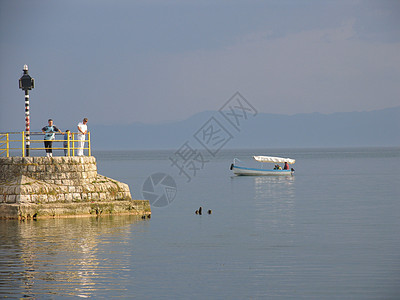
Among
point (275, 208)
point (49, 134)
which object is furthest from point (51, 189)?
point (275, 208)

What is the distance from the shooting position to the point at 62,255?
21500mm

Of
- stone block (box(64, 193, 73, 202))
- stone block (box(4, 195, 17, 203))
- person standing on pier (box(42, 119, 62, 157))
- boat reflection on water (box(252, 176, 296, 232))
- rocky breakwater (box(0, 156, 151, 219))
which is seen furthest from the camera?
boat reflection on water (box(252, 176, 296, 232))

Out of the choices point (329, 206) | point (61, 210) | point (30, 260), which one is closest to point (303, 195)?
point (329, 206)

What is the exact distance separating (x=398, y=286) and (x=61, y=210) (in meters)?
15.9

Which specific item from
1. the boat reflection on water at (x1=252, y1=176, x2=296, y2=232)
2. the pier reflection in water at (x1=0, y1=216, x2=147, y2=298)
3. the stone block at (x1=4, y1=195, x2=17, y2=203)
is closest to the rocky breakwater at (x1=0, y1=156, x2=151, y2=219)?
the stone block at (x1=4, y1=195, x2=17, y2=203)

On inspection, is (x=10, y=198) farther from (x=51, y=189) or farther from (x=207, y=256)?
(x=207, y=256)

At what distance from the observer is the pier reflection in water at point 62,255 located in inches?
677

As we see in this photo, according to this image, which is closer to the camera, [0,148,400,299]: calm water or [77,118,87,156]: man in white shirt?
[0,148,400,299]: calm water

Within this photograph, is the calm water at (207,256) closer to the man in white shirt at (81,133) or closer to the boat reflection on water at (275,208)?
the boat reflection on water at (275,208)

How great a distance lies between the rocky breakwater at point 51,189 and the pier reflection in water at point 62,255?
1.58 feet

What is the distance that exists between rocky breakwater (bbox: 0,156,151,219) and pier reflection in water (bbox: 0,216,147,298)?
48 cm

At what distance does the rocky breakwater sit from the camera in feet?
92.4

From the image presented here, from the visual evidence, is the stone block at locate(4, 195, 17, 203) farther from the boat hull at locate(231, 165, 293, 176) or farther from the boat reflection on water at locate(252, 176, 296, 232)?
the boat hull at locate(231, 165, 293, 176)

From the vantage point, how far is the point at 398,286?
1778 centimetres
